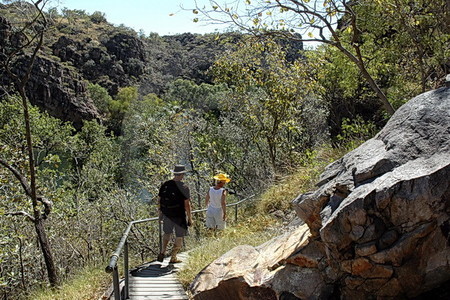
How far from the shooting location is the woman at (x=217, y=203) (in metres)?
8.35

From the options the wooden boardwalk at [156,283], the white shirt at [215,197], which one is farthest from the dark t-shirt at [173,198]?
the white shirt at [215,197]

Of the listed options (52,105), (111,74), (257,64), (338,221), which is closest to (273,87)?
(257,64)

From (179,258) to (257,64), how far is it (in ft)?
27.6

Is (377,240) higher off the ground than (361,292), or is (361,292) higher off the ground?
(377,240)

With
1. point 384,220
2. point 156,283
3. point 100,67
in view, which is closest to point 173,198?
point 156,283

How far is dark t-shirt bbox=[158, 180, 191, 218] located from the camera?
727 cm

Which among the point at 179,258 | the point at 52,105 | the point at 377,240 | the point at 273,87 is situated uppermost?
the point at 52,105

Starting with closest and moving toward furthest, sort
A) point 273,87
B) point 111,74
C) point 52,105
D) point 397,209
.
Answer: point 397,209, point 273,87, point 52,105, point 111,74

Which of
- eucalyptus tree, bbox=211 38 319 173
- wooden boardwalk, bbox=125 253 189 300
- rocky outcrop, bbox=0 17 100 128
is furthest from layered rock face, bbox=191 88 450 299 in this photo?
rocky outcrop, bbox=0 17 100 128

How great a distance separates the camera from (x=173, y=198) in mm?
7281

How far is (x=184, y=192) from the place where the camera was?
7.31 meters

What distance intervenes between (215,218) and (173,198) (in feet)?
4.85

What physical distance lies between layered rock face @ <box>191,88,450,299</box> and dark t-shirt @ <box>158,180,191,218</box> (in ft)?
8.40

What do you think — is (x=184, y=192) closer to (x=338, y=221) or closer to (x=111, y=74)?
(x=338, y=221)
